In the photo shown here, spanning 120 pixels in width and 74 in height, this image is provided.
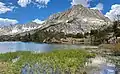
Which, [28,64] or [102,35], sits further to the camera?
[102,35]

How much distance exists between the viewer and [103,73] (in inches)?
1013

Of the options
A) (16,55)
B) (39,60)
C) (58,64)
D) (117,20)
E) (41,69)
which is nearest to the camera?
(41,69)

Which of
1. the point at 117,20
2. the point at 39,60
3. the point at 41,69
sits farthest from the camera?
the point at 117,20

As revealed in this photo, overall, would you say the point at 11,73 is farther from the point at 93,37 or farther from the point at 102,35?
the point at 93,37

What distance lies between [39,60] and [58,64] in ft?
10.6

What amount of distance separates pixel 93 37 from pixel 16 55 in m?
135

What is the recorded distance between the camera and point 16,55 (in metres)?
40.2

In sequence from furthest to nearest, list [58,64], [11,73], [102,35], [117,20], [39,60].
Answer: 1. [102,35]
2. [117,20]
3. [39,60]
4. [58,64]
5. [11,73]

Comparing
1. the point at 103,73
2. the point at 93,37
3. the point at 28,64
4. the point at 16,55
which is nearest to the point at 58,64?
the point at 28,64

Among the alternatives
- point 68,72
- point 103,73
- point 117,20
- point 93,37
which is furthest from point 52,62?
point 93,37

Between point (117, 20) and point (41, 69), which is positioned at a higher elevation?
point (117, 20)

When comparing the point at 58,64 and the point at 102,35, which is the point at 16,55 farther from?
the point at 102,35

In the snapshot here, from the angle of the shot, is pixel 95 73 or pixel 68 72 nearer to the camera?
pixel 68 72

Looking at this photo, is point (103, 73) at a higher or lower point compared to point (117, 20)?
lower
